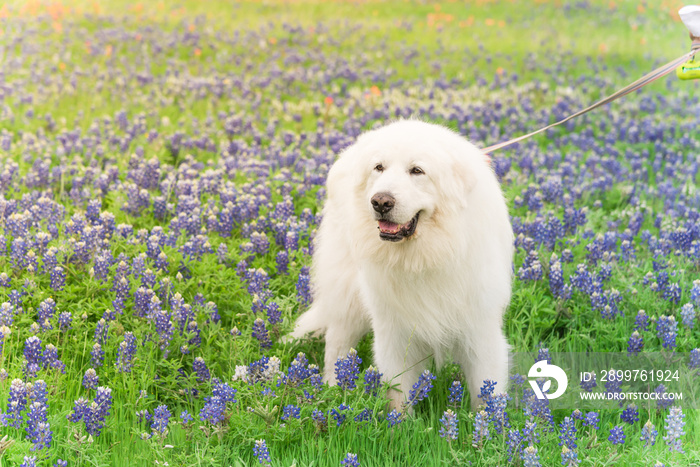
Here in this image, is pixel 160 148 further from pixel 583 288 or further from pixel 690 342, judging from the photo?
pixel 690 342

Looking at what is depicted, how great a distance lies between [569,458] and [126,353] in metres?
2.34

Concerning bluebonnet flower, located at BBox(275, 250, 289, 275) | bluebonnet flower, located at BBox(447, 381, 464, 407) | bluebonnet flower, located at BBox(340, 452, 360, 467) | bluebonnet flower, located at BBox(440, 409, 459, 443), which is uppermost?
bluebonnet flower, located at BBox(275, 250, 289, 275)

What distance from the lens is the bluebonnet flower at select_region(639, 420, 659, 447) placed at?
328 centimetres

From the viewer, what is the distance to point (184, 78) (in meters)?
11.0

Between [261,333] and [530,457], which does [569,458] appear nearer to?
[530,457]

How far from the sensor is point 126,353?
152 inches

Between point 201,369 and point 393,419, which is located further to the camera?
point 201,369

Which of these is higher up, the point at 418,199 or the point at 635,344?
the point at 418,199

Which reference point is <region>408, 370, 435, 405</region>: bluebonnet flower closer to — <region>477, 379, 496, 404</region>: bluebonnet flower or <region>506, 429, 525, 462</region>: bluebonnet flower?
<region>477, 379, 496, 404</region>: bluebonnet flower

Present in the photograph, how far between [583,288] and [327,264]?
170 centimetres

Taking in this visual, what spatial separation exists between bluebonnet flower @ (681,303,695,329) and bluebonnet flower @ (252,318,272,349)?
98.8 inches

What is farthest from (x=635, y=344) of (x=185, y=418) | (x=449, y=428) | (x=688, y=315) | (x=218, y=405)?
(x=185, y=418)

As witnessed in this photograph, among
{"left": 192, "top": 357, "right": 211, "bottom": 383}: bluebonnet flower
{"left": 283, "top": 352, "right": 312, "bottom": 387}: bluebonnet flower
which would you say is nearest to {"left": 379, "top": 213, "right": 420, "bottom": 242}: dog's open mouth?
{"left": 283, "top": 352, "right": 312, "bottom": 387}: bluebonnet flower

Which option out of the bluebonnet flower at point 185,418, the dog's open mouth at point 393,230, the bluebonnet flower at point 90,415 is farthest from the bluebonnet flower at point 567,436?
the bluebonnet flower at point 90,415
